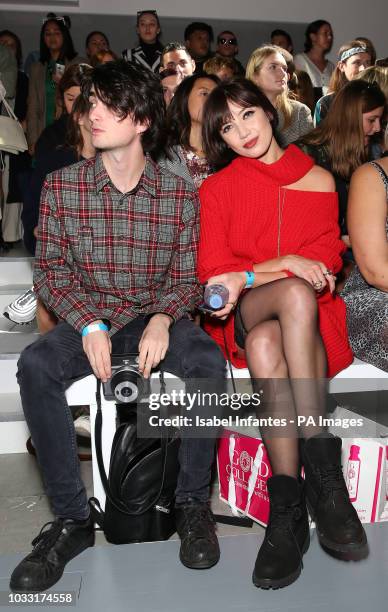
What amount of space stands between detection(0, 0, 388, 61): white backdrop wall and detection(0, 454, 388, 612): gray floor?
18.9 feet

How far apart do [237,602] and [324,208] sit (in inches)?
50.2

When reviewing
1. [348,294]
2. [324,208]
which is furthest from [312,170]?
[348,294]

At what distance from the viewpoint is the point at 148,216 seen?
2.17 meters

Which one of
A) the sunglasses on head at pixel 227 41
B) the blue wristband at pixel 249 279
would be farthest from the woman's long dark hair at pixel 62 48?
the blue wristband at pixel 249 279

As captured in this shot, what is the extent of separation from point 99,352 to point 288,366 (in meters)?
0.52

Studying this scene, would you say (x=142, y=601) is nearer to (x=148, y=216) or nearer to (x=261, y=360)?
(x=261, y=360)

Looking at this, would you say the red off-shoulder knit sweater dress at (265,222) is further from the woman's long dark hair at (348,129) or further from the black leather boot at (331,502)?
the woman's long dark hair at (348,129)

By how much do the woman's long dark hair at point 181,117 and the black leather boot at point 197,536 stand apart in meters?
1.62

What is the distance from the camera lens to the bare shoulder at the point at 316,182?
92.1 inches

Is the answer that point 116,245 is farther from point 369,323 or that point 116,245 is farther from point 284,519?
point 284,519

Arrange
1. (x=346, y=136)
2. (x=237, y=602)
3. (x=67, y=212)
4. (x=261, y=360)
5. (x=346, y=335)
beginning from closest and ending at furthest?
(x=237, y=602)
(x=261, y=360)
(x=67, y=212)
(x=346, y=335)
(x=346, y=136)

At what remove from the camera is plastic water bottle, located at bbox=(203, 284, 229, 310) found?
82.7 inches

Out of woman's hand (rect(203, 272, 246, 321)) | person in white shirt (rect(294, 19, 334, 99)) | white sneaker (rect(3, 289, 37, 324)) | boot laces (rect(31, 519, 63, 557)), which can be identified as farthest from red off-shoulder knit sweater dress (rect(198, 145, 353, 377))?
person in white shirt (rect(294, 19, 334, 99))

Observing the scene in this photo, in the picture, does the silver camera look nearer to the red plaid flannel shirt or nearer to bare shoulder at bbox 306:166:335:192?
the red plaid flannel shirt
